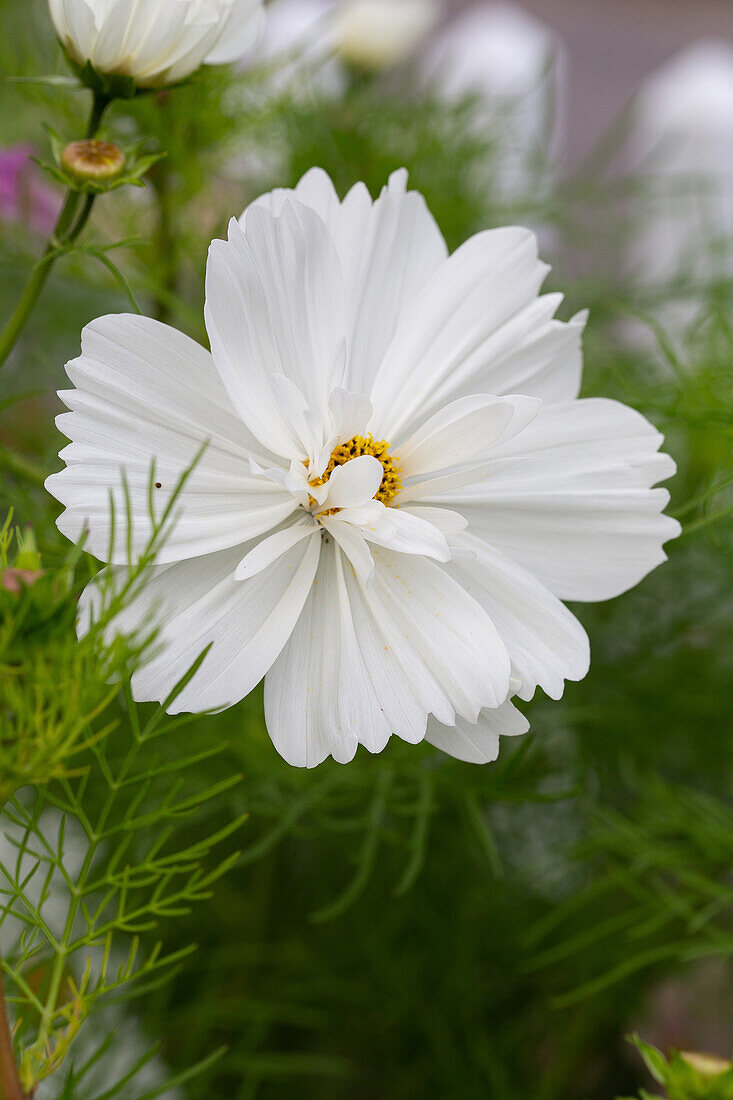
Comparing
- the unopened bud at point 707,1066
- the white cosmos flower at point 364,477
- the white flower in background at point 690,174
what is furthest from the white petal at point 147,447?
the white flower in background at point 690,174

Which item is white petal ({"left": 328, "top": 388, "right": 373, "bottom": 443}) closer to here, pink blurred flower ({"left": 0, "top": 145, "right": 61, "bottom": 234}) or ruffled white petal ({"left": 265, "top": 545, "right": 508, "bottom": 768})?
ruffled white petal ({"left": 265, "top": 545, "right": 508, "bottom": 768})

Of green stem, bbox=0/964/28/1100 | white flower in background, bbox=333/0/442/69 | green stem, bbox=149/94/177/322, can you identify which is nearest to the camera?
green stem, bbox=0/964/28/1100

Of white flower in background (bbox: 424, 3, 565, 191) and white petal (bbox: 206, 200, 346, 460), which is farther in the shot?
white flower in background (bbox: 424, 3, 565, 191)

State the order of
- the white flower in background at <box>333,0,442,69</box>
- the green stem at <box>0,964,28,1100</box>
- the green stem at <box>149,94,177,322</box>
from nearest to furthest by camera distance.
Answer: the green stem at <box>0,964,28,1100</box>
the green stem at <box>149,94,177,322</box>
the white flower in background at <box>333,0,442,69</box>

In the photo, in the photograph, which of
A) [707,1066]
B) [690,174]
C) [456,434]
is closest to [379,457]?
[456,434]

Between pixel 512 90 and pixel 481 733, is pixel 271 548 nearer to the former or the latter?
pixel 481 733

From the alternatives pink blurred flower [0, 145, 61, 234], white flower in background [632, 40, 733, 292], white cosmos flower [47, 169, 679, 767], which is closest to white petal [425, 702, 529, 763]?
white cosmos flower [47, 169, 679, 767]

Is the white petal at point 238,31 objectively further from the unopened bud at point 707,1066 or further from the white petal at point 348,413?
the unopened bud at point 707,1066

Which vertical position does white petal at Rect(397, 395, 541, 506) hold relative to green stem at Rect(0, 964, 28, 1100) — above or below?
above
